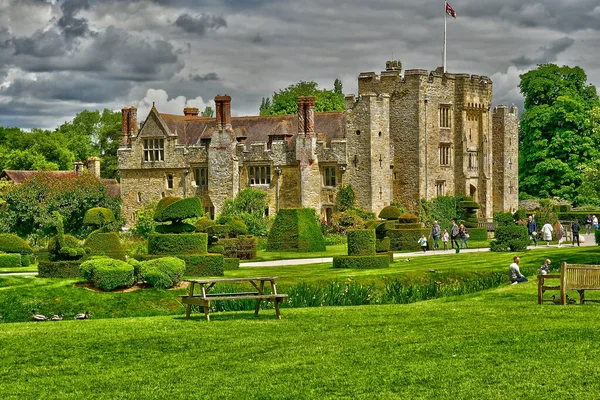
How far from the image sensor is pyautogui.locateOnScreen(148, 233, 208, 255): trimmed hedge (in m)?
37.8

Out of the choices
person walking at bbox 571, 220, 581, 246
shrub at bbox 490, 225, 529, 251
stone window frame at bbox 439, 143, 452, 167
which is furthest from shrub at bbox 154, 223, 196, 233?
stone window frame at bbox 439, 143, 452, 167

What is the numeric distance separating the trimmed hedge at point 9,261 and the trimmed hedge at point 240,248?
8559 millimetres

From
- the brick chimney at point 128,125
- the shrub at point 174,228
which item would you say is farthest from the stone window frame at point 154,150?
the shrub at point 174,228

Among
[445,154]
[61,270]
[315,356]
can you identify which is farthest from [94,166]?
[315,356]

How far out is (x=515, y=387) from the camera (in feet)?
48.8

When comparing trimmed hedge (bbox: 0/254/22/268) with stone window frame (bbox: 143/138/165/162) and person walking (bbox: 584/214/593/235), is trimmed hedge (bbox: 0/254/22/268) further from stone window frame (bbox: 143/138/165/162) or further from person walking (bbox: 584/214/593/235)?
person walking (bbox: 584/214/593/235)

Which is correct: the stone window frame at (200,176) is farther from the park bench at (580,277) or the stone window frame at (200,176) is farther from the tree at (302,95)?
the park bench at (580,277)

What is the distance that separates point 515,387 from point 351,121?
5013 cm

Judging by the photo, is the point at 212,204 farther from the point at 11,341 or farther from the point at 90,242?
the point at 11,341

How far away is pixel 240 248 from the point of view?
45.0 m

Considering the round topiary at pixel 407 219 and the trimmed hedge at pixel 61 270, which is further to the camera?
the round topiary at pixel 407 219

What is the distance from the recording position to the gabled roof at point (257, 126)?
217ft

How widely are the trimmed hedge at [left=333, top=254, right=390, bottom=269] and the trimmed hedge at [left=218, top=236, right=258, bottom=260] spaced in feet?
21.7

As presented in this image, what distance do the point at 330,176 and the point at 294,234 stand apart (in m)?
16.4
